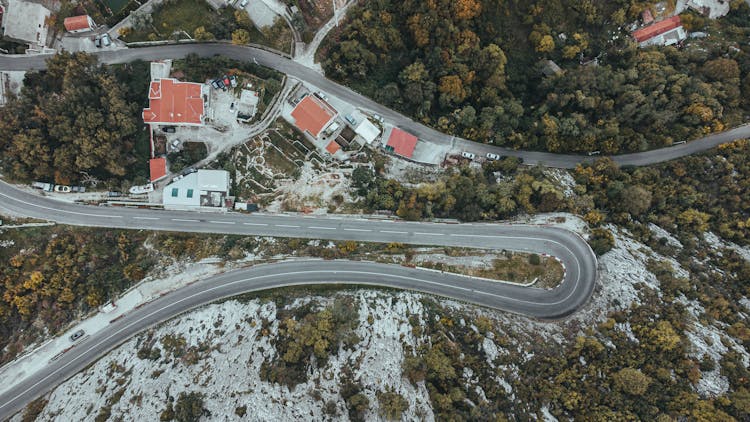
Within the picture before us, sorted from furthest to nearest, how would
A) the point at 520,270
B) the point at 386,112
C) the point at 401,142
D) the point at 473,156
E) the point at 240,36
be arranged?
the point at 386,112 < the point at 473,156 < the point at 401,142 < the point at 240,36 < the point at 520,270

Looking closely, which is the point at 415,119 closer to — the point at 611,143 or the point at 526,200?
the point at 526,200

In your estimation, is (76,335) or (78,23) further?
(78,23)

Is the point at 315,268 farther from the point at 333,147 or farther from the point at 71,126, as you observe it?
the point at 71,126

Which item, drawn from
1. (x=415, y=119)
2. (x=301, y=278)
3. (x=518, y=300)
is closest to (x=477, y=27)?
(x=415, y=119)

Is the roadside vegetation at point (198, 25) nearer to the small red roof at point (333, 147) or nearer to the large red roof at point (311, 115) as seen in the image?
the large red roof at point (311, 115)

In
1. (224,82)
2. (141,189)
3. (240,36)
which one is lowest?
(141,189)

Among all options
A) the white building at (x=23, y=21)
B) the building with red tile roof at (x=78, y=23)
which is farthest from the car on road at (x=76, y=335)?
the building with red tile roof at (x=78, y=23)

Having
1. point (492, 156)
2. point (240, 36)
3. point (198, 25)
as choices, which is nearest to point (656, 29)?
point (492, 156)
